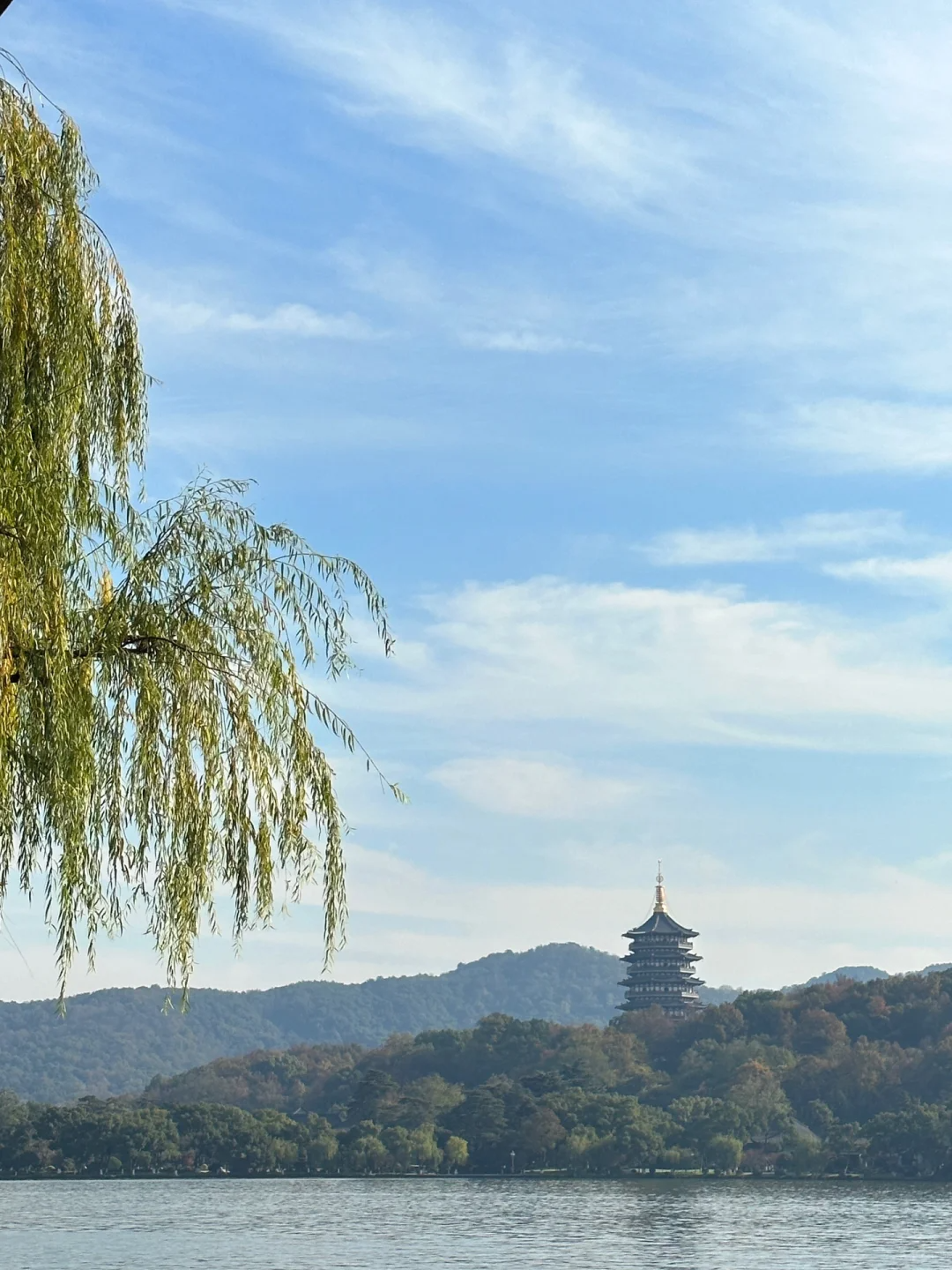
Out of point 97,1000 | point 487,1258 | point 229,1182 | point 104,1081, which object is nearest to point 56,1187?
point 229,1182

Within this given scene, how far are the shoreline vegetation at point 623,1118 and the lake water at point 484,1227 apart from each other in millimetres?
1208

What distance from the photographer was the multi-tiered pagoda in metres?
108

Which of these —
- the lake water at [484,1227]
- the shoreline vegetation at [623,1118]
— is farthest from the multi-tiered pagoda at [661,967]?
the lake water at [484,1227]

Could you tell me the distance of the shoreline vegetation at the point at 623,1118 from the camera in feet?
233

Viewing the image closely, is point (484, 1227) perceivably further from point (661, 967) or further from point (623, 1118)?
point (661, 967)

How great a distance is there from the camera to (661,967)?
4286 inches

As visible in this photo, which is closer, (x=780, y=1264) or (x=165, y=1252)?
(x=780, y=1264)

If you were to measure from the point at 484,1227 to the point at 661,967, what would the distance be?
56424 mm

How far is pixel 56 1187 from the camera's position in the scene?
8044cm

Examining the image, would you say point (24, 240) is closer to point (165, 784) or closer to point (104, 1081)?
point (165, 784)

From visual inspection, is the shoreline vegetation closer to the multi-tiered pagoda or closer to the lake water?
the lake water

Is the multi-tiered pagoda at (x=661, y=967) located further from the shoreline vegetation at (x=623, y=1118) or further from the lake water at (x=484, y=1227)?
the lake water at (x=484, y=1227)

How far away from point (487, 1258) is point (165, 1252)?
918cm

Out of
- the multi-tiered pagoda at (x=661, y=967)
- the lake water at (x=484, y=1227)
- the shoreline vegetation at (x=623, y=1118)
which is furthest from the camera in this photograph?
the multi-tiered pagoda at (x=661, y=967)
